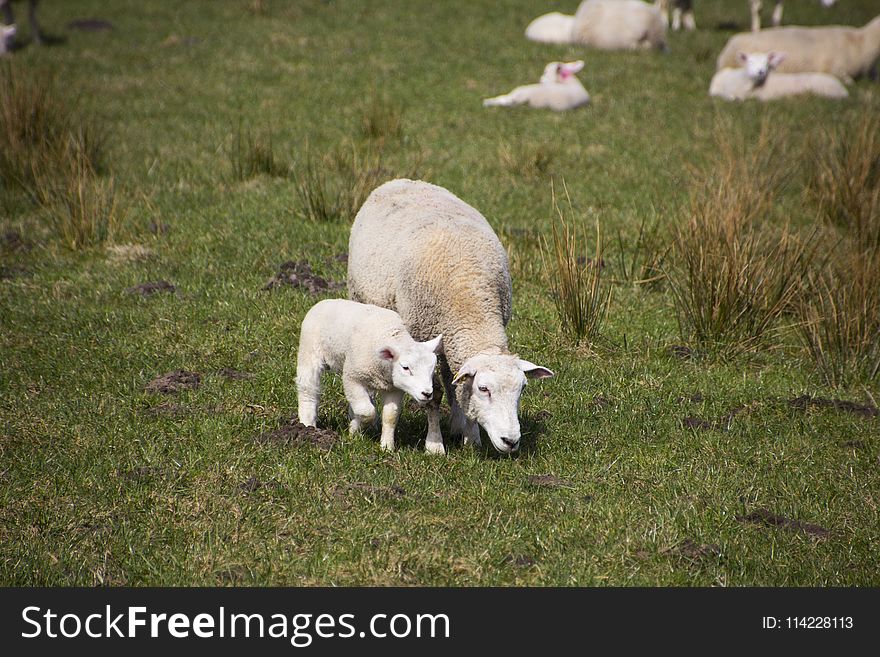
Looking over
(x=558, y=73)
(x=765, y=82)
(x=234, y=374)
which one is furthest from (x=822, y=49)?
(x=234, y=374)

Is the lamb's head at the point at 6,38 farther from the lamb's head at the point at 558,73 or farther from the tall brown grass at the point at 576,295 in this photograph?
the tall brown grass at the point at 576,295

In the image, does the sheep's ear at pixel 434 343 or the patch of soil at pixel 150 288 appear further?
the patch of soil at pixel 150 288

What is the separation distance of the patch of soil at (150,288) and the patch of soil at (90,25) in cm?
1173

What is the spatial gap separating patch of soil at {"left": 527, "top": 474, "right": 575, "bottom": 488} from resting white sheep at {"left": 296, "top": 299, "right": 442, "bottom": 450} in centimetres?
78

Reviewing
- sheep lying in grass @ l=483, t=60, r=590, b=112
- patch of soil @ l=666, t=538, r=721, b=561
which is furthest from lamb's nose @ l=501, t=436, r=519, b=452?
sheep lying in grass @ l=483, t=60, r=590, b=112

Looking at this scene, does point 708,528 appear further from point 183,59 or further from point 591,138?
point 183,59

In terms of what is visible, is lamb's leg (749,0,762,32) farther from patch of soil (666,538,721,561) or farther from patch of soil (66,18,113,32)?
patch of soil (666,538,721,561)

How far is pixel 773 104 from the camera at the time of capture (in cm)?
1529

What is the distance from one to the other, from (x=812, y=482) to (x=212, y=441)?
11.0ft

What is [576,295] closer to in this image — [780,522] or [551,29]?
[780,522]

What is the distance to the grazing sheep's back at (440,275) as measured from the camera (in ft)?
18.8

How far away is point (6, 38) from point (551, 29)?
938 cm

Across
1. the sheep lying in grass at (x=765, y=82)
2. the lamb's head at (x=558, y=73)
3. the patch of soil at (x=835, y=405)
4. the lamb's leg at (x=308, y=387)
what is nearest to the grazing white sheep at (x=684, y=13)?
the sheep lying in grass at (x=765, y=82)

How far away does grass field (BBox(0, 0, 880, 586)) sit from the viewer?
488 centimetres
